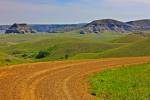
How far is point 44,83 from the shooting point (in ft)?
97.6

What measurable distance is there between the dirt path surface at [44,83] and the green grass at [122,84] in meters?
0.97

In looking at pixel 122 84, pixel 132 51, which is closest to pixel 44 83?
pixel 122 84

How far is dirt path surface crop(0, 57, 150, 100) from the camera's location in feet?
78.6

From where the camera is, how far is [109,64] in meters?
48.3

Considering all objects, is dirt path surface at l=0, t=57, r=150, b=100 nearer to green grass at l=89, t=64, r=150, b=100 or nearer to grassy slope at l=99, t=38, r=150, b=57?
green grass at l=89, t=64, r=150, b=100

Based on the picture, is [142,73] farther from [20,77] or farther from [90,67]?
[20,77]

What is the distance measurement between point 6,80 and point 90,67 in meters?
15.6

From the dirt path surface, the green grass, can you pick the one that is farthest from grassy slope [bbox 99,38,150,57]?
the dirt path surface

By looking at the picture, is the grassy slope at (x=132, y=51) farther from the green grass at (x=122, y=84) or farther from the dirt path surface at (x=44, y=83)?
the dirt path surface at (x=44, y=83)

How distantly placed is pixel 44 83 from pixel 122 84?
6.23 metres

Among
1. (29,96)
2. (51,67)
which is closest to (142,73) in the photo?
(51,67)

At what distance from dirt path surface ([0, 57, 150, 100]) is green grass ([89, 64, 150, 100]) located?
97 centimetres

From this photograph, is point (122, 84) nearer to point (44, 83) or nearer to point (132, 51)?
point (44, 83)

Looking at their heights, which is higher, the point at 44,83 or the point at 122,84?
the point at 44,83
